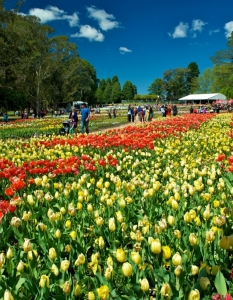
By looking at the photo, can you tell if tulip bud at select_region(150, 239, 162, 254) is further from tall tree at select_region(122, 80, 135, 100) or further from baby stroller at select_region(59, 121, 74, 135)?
tall tree at select_region(122, 80, 135, 100)

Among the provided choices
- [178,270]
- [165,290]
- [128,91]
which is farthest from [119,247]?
[128,91]

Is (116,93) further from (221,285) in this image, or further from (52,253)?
(221,285)

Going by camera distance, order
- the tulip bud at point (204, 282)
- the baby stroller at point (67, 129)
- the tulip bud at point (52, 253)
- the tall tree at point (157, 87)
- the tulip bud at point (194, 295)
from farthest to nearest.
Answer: the tall tree at point (157, 87), the baby stroller at point (67, 129), the tulip bud at point (52, 253), the tulip bud at point (204, 282), the tulip bud at point (194, 295)

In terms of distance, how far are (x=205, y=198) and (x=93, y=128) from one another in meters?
19.8

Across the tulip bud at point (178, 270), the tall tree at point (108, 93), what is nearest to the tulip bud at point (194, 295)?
the tulip bud at point (178, 270)

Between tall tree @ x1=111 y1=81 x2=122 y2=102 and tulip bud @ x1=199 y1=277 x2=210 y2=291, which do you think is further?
tall tree @ x1=111 y1=81 x2=122 y2=102

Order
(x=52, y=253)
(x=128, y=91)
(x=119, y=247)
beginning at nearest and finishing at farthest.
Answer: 1. (x=52, y=253)
2. (x=119, y=247)
3. (x=128, y=91)

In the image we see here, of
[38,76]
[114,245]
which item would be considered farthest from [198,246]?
[38,76]

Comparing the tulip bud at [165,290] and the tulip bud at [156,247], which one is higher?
the tulip bud at [156,247]

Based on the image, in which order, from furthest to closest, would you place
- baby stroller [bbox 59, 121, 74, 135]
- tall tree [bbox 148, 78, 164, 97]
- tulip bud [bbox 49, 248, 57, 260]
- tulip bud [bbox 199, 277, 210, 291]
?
1. tall tree [bbox 148, 78, 164, 97]
2. baby stroller [bbox 59, 121, 74, 135]
3. tulip bud [bbox 49, 248, 57, 260]
4. tulip bud [bbox 199, 277, 210, 291]

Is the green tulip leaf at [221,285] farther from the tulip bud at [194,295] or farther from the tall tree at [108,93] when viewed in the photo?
the tall tree at [108,93]

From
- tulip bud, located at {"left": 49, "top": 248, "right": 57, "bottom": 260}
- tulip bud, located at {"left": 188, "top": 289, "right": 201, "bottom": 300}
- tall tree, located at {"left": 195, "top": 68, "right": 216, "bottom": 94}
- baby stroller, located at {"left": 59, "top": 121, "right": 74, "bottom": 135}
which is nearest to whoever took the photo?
tulip bud, located at {"left": 188, "top": 289, "right": 201, "bottom": 300}

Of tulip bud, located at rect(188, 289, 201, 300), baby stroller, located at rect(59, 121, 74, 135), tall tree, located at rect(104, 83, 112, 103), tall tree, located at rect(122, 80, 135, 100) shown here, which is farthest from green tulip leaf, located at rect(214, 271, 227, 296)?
tall tree, located at rect(122, 80, 135, 100)

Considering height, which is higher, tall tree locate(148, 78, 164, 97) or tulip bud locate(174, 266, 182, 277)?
tall tree locate(148, 78, 164, 97)
